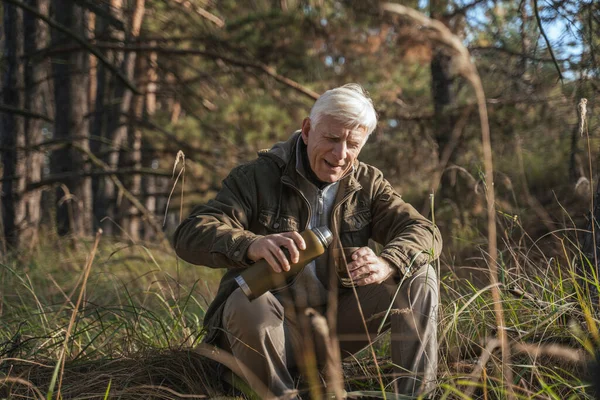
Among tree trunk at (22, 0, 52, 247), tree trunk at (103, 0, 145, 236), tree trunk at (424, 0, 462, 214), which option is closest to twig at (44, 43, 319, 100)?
tree trunk at (22, 0, 52, 247)

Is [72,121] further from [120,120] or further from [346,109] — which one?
[346,109]

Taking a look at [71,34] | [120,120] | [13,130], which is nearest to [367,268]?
[71,34]

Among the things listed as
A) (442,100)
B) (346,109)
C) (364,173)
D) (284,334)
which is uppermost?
(442,100)

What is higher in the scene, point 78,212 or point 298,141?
point 298,141

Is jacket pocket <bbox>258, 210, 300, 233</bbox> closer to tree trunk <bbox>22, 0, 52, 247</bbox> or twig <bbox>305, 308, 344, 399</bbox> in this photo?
twig <bbox>305, 308, 344, 399</bbox>

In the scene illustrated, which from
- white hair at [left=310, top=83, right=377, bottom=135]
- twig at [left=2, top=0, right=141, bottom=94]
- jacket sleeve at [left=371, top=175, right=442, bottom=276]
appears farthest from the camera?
twig at [left=2, top=0, right=141, bottom=94]

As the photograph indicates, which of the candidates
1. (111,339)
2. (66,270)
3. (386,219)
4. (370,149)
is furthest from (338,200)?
(370,149)

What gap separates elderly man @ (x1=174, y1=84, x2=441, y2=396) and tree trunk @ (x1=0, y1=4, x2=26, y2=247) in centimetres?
331

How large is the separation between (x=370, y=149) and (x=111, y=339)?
211 inches

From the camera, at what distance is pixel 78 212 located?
7422 millimetres

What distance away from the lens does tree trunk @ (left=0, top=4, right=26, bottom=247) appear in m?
5.61

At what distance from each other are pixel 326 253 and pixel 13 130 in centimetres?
392

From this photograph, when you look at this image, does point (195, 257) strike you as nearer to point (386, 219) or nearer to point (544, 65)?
point (386, 219)

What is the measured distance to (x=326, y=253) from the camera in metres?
2.79
